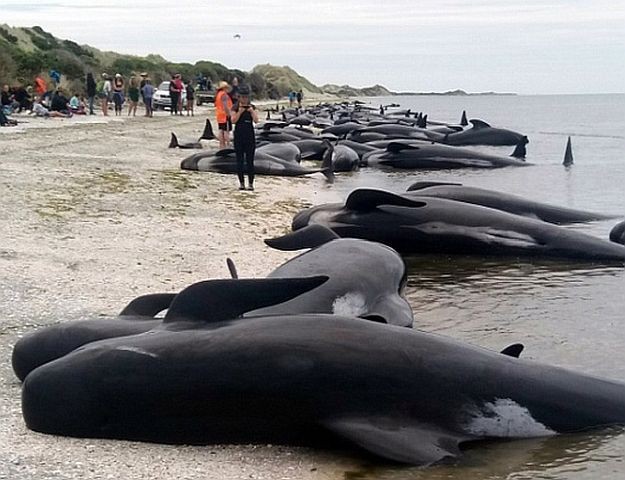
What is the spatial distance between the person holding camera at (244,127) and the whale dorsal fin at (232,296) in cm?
1025

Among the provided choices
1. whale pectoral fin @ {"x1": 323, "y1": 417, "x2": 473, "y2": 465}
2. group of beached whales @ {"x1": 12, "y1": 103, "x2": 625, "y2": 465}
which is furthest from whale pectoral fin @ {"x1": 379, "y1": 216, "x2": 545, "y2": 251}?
whale pectoral fin @ {"x1": 323, "y1": 417, "x2": 473, "y2": 465}

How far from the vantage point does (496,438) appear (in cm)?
511

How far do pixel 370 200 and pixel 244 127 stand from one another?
228 inches

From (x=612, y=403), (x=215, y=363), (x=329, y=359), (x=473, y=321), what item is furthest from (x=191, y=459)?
(x=473, y=321)

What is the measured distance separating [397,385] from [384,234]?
18.5 feet

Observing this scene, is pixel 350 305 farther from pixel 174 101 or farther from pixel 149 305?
pixel 174 101

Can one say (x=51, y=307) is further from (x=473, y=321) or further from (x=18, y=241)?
(x=473, y=321)

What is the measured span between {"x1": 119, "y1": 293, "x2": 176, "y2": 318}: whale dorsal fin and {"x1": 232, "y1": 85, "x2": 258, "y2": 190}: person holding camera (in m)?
9.30

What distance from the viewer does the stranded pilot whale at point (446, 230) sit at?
34.0ft

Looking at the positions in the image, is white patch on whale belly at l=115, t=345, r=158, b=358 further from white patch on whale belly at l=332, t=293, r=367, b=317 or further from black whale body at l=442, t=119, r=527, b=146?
black whale body at l=442, t=119, r=527, b=146

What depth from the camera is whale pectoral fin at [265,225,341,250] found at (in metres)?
8.34

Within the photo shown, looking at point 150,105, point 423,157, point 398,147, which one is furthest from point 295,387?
point 150,105

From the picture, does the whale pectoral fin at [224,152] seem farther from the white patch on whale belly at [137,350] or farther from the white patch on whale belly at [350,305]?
the white patch on whale belly at [137,350]

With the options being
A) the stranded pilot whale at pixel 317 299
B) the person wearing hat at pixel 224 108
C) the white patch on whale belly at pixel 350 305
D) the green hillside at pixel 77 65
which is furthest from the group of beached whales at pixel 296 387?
the green hillside at pixel 77 65
